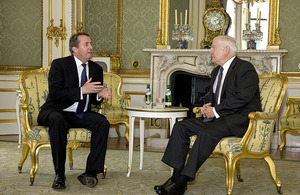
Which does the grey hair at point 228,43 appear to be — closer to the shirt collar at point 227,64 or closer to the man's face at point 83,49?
the shirt collar at point 227,64

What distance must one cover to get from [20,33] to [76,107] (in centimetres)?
385

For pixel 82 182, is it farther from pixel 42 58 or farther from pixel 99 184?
pixel 42 58

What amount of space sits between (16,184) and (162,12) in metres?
4.13

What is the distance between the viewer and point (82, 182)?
342 centimetres

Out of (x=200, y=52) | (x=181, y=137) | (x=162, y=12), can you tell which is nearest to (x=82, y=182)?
(x=181, y=137)

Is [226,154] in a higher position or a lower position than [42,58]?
lower

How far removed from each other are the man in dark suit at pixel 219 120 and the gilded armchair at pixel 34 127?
797mm

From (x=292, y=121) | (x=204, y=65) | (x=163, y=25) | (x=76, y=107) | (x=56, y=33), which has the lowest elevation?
(x=292, y=121)

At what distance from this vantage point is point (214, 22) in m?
6.46

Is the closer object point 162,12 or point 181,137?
point 181,137

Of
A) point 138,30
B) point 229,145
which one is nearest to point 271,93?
point 229,145

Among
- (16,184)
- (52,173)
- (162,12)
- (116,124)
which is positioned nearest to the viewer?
(16,184)

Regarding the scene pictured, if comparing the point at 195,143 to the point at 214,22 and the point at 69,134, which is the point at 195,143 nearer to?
the point at 69,134

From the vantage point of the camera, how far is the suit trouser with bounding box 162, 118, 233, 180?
308 cm
